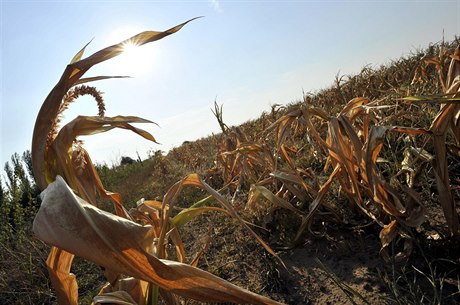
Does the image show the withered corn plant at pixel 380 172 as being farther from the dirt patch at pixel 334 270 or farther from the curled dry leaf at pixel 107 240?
the curled dry leaf at pixel 107 240

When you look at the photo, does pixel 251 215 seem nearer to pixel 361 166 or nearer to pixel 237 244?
pixel 237 244

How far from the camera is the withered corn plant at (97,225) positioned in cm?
65

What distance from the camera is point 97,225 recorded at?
649mm

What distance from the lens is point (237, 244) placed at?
6.19 feet

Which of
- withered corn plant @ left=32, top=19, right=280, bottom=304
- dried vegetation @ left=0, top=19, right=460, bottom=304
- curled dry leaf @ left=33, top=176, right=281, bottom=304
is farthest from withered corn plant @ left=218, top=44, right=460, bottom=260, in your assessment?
curled dry leaf @ left=33, top=176, right=281, bottom=304

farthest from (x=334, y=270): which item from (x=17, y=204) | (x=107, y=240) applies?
(x=17, y=204)

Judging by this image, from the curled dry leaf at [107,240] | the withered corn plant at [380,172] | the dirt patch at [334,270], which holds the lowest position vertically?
the dirt patch at [334,270]

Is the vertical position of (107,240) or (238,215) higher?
(107,240)

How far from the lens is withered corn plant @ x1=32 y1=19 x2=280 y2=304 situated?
653 millimetres

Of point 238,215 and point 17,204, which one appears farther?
point 17,204

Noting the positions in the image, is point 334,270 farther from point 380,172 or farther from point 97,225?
point 97,225

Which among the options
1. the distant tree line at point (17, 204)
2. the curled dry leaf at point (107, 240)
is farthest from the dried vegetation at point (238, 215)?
the distant tree line at point (17, 204)

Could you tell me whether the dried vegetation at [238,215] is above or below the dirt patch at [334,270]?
above

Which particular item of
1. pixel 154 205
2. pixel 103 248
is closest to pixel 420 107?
pixel 154 205
